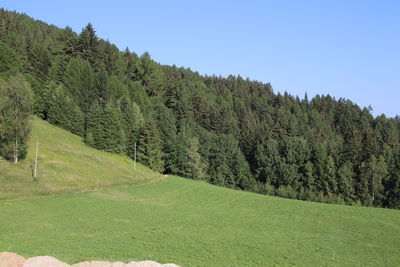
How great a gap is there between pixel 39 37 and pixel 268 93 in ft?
391

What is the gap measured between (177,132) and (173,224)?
80.5 metres

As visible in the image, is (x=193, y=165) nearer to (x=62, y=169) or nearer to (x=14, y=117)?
(x=62, y=169)

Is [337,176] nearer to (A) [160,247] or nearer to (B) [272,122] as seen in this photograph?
(B) [272,122]

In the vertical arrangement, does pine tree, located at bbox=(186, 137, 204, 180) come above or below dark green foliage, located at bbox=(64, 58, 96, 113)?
below

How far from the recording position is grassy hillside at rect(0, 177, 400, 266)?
62.4 feet

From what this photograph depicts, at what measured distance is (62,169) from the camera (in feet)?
176

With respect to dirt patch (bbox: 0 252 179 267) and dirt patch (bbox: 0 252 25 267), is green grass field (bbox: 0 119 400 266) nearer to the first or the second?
dirt patch (bbox: 0 252 25 267)

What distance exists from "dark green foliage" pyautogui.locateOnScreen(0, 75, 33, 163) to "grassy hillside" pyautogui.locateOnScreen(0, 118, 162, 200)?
7.01 feet

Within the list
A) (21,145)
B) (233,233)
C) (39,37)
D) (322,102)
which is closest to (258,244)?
(233,233)

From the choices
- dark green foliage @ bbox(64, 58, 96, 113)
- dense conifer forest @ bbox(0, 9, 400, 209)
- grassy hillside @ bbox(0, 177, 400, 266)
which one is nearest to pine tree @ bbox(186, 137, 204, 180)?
dense conifer forest @ bbox(0, 9, 400, 209)

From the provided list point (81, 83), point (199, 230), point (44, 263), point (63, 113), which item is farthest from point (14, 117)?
point (81, 83)

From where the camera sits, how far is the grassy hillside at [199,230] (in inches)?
749

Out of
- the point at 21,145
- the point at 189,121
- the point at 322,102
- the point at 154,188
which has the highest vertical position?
the point at 322,102

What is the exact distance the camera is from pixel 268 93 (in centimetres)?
19575
